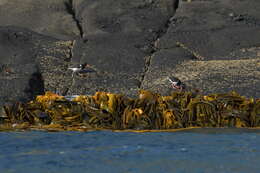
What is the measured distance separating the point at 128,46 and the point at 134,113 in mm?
9515

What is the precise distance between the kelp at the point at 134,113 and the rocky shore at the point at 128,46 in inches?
119

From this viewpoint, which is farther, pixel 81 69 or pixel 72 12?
pixel 72 12

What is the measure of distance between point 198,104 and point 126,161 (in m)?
4.83

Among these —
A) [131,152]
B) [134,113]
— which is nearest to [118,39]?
[134,113]

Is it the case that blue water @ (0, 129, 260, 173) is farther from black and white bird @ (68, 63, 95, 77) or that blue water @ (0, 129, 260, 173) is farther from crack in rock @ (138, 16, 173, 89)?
black and white bird @ (68, 63, 95, 77)

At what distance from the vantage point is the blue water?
7.80 meters

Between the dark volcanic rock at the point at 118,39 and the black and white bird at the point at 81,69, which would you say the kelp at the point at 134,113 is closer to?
the dark volcanic rock at the point at 118,39

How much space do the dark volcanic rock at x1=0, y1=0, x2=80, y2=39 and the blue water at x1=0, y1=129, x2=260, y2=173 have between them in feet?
45.1

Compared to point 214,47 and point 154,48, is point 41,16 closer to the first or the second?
point 154,48

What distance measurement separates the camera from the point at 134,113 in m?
12.6

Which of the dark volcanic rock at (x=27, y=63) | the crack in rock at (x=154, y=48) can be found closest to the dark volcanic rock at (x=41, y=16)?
the dark volcanic rock at (x=27, y=63)

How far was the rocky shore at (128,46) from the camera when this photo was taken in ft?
59.9

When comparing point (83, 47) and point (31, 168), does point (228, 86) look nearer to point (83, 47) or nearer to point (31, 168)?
point (83, 47)

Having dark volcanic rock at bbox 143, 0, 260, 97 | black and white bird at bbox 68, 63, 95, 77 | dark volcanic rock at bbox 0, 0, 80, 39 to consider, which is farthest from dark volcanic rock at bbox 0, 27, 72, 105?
dark volcanic rock at bbox 143, 0, 260, 97
